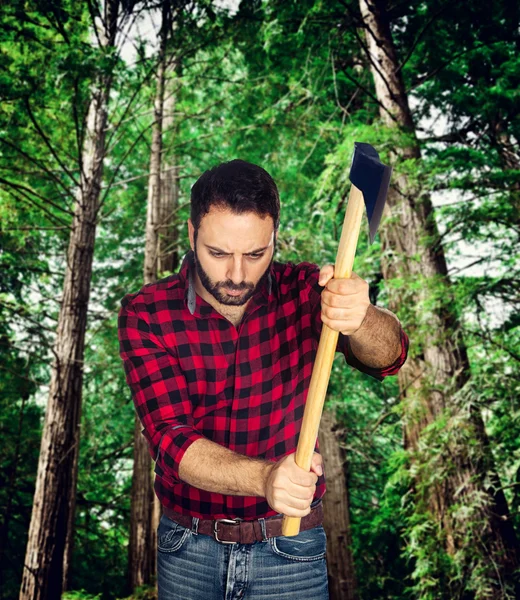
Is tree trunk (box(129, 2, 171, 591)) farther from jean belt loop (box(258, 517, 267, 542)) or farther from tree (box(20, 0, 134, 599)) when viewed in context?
jean belt loop (box(258, 517, 267, 542))

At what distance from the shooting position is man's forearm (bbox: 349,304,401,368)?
1.71 m

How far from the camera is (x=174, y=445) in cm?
177

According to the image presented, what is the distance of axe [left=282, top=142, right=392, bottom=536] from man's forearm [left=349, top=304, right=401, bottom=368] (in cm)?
18

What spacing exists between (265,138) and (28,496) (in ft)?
24.5

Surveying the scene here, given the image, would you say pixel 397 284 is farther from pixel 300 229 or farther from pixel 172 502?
pixel 172 502

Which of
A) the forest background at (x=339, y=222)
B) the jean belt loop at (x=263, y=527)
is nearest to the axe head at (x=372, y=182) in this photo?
the jean belt loop at (x=263, y=527)

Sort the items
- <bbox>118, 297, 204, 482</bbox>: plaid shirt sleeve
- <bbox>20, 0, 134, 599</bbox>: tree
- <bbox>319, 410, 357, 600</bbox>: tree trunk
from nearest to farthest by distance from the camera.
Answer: <bbox>118, 297, 204, 482</bbox>: plaid shirt sleeve, <bbox>20, 0, 134, 599</bbox>: tree, <bbox>319, 410, 357, 600</bbox>: tree trunk

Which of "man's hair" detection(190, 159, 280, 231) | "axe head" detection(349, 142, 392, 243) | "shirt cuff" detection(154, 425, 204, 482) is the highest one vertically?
"man's hair" detection(190, 159, 280, 231)

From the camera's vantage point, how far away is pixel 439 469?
→ 4.39m

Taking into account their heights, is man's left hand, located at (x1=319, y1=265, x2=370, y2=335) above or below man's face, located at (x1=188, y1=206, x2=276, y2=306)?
below

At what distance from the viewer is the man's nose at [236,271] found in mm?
1920

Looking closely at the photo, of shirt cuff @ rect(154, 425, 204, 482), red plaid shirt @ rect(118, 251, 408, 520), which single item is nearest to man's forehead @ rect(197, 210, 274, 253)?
red plaid shirt @ rect(118, 251, 408, 520)

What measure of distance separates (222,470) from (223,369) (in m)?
0.50

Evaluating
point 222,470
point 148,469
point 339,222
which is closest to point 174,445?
point 222,470
